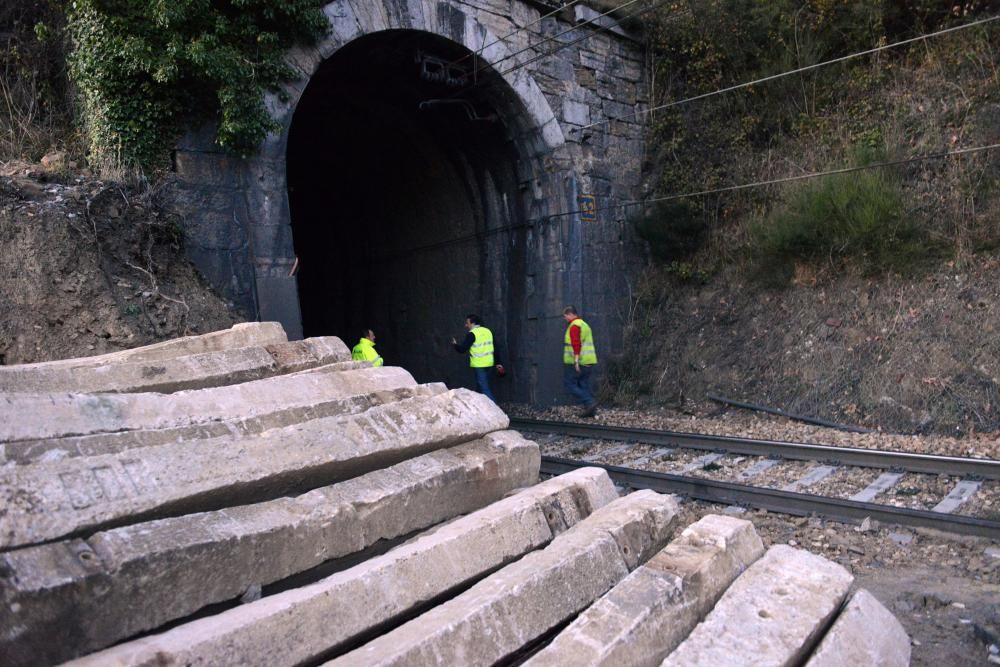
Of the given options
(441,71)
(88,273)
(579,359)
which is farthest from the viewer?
(441,71)

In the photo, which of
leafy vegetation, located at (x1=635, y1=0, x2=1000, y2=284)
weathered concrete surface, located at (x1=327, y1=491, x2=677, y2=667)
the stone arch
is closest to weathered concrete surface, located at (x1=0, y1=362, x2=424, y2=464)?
weathered concrete surface, located at (x1=327, y1=491, x2=677, y2=667)

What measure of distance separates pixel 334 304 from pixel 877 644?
15.9m

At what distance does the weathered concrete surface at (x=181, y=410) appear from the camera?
255 cm

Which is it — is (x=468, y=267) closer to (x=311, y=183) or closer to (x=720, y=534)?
(x=311, y=183)

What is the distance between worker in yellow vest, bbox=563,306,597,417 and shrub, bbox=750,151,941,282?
3.03 m

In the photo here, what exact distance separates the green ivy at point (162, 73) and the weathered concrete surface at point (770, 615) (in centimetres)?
766

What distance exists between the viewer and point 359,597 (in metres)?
2.28

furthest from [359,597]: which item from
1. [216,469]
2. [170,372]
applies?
[170,372]

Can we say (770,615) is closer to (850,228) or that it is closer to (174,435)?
(174,435)

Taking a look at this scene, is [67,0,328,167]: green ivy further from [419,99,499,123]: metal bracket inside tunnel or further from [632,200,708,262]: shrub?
[632,200,708,262]: shrub

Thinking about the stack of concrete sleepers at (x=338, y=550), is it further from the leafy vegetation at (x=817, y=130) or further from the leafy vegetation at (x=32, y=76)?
the leafy vegetation at (x=817, y=130)

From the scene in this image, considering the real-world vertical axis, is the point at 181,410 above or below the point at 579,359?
above

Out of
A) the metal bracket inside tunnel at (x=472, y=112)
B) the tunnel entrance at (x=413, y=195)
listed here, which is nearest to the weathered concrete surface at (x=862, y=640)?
the tunnel entrance at (x=413, y=195)

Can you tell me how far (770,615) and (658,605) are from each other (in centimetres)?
42
